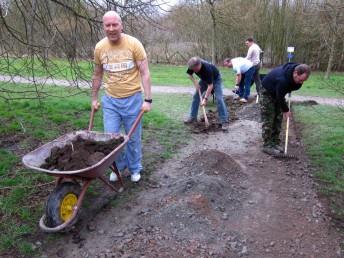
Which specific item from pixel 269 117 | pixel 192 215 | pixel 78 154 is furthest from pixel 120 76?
pixel 269 117

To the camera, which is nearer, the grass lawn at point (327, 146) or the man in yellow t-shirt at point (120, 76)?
the man in yellow t-shirt at point (120, 76)

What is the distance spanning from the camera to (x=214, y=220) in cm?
390

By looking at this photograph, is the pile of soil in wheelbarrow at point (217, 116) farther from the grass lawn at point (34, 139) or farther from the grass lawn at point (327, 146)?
the grass lawn at point (327, 146)

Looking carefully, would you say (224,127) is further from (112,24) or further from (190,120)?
(112,24)

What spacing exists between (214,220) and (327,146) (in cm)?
358

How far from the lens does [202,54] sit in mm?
22781

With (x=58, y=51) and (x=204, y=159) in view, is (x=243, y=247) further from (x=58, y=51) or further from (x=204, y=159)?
(x=58, y=51)

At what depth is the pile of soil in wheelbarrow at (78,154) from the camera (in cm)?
374

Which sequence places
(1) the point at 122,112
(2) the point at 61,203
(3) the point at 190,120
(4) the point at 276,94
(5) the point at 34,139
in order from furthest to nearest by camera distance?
(3) the point at 190,120
(5) the point at 34,139
(4) the point at 276,94
(1) the point at 122,112
(2) the point at 61,203

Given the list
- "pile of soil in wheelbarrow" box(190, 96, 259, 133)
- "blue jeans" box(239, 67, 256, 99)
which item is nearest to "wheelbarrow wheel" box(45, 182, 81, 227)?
"pile of soil in wheelbarrow" box(190, 96, 259, 133)

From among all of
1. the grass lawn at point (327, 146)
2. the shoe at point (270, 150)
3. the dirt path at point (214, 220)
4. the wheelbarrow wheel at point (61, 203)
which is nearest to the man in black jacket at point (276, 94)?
the shoe at point (270, 150)

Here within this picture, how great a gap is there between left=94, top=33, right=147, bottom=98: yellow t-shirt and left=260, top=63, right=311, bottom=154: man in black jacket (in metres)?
2.39

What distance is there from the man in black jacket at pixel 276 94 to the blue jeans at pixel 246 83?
14.9 ft

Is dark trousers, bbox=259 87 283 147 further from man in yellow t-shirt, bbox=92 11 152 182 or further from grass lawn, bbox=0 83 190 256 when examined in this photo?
man in yellow t-shirt, bbox=92 11 152 182
